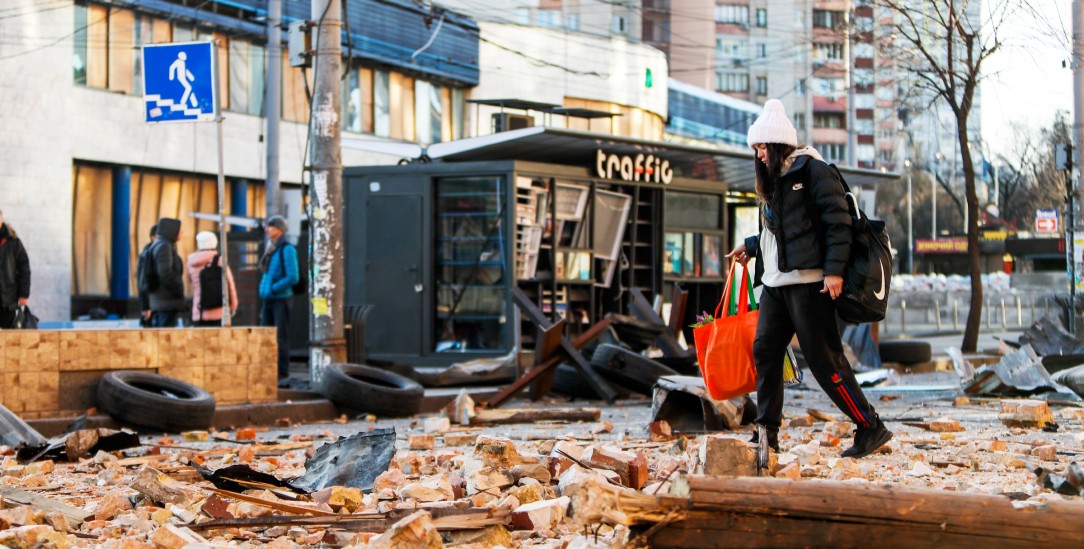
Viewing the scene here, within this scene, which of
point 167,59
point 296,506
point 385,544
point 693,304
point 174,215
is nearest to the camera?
point 385,544

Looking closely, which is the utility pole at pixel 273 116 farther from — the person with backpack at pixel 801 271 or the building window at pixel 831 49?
the person with backpack at pixel 801 271

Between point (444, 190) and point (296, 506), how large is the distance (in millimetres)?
13169

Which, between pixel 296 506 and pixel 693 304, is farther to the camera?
pixel 693 304

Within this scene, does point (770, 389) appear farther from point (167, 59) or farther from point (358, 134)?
point (358, 134)

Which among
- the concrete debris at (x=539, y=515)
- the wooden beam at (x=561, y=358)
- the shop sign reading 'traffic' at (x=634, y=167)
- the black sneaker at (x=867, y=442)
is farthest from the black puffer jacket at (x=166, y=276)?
the concrete debris at (x=539, y=515)

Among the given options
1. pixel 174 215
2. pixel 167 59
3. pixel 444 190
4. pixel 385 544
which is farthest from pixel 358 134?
pixel 385 544

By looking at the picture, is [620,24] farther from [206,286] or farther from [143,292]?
[206,286]

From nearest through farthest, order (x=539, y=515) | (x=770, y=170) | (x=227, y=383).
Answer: (x=539, y=515) < (x=770, y=170) < (x=227, y=383)

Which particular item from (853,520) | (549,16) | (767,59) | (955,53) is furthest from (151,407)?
(767,59)

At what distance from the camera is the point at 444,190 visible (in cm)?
1844

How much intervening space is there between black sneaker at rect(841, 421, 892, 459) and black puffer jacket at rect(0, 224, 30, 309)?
9.20 meters

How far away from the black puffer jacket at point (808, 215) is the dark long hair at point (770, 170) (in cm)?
4

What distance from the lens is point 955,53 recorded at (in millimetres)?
21875

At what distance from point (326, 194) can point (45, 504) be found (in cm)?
741
